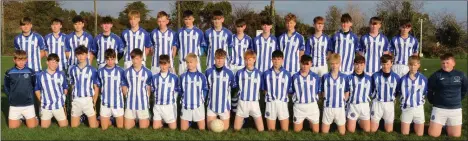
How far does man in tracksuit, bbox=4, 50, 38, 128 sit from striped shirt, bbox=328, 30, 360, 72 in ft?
15.2

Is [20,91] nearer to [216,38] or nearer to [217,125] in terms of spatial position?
[217,125]

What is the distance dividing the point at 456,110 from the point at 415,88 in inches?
24.2

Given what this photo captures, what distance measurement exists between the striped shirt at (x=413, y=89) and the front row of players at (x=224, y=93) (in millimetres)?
13

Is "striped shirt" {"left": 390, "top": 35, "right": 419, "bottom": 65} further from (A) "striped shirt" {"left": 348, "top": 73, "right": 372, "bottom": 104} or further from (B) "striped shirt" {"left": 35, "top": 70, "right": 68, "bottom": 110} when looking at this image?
(B) "striped shirt" {"left": 35, "top": 70, "right": 68, "bottom": 110}

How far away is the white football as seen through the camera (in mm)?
6070

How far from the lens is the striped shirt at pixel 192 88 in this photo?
244 inches

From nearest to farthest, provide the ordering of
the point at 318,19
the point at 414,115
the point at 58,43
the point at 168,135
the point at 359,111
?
the point at 168,135
the point at 414,115
the point at 359,111
the point at 318,19
the point at 58,43

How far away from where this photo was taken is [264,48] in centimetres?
712

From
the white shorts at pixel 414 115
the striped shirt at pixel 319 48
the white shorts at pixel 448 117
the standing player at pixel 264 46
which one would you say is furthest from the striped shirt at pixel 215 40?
the white shorts at pixel 448 117

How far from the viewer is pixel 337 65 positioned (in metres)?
6.08

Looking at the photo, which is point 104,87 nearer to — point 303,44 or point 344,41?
point 303,44

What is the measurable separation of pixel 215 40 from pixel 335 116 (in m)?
2.27

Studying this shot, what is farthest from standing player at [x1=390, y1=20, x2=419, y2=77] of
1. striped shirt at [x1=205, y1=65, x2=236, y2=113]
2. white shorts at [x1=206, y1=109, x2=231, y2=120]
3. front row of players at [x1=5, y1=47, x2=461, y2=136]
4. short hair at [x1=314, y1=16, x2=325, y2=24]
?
white shorts at [x1=206, y1=109, x2=231, y2=120]

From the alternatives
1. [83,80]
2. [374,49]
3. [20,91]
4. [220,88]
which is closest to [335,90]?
[374,49]
